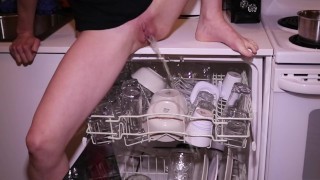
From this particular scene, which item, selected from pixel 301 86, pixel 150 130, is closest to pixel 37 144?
pixel 150 130

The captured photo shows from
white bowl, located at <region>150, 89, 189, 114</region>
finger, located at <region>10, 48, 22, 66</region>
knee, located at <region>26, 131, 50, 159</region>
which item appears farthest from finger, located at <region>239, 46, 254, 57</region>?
finger, located at <region>10, 48, 22, 66</region>

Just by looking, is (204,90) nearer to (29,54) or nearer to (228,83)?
(228,83)

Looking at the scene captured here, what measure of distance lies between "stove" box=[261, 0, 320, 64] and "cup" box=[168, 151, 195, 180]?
53 cm

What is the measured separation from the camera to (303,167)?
1.20 m

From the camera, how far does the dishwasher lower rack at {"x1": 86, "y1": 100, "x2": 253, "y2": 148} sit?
1.08m

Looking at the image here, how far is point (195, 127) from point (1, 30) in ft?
3.67

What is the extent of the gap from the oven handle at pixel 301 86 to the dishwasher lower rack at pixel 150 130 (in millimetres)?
139

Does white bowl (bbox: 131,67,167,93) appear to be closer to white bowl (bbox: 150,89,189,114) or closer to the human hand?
white bowl (bbox: 150,89,189,114)

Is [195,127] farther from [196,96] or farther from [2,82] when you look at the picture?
[2,82]

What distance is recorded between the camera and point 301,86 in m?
1.07

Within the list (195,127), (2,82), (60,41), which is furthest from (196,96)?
(2,82)

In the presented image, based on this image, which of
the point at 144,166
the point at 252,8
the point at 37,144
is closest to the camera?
the point at 37,144

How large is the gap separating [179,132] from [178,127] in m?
0.03

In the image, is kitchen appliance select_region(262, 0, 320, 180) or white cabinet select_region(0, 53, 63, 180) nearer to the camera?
kitchen appliance select_region(262, 0, 320, 180)
